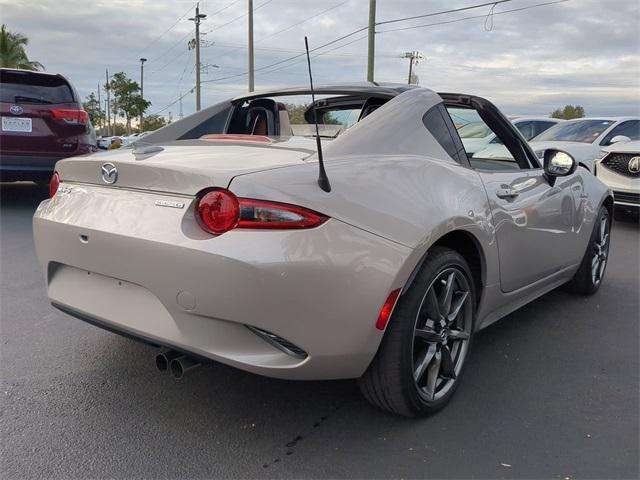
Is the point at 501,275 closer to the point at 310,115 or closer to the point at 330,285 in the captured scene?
the point at 330,285

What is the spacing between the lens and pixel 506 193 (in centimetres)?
307

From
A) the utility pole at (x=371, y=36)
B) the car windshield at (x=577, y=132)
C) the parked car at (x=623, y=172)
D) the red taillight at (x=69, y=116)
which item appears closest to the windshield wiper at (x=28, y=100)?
the red taillight at (x=69, y=116)

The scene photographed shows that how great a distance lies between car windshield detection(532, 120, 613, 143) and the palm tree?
3672 centimetres

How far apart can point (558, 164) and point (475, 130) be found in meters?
0.56

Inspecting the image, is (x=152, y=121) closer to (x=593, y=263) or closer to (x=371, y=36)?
(x=371, y=36)

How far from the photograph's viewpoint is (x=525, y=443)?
241cm

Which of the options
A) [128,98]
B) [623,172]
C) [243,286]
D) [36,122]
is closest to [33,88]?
[36,122]

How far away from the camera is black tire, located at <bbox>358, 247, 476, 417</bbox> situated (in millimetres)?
2371

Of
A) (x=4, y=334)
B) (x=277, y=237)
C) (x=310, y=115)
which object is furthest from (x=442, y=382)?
(x=4, y=334)

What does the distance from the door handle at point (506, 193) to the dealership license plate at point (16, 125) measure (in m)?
6.38

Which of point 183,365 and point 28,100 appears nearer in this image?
point 183,365

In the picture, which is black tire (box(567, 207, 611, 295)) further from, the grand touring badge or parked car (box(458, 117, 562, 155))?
the grand touring badge

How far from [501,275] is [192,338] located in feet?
5.53

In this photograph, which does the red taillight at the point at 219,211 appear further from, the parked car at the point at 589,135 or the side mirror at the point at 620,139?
the side mirror at the point at 620,139
